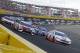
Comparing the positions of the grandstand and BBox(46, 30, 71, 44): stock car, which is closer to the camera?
BBox(46, 30, 71, 44): stock car

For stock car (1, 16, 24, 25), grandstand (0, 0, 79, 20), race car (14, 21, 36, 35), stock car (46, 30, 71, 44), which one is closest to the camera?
stock car (46, 30, 71, 44)

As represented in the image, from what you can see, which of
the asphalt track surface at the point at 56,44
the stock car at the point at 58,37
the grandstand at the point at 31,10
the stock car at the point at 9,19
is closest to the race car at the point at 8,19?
the stock car at the point at 9,19

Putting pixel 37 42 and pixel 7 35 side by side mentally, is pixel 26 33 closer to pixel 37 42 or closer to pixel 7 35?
pixel 37 42

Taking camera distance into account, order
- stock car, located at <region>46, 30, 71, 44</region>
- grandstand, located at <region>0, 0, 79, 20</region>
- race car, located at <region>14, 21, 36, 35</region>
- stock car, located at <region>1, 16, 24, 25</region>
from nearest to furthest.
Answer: stock car, located at <region>46, 30, 71, 44</region>
race car, located at <region>14, 21, 36, 35</region>
stock car, located at <region>1, 16, 24, 25</region>
grandstand, located at <region>0, 0, 79, 20</region>

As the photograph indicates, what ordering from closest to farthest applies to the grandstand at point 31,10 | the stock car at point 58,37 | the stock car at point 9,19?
the stock car at point 58,37 < the stock car at point 9,19 < the grandstand at point 31,10

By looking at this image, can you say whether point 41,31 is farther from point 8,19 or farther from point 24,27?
point 8,19

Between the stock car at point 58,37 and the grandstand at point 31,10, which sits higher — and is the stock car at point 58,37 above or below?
below

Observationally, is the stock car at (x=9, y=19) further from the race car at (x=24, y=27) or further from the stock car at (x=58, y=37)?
the stock car at (x=58, y=37)

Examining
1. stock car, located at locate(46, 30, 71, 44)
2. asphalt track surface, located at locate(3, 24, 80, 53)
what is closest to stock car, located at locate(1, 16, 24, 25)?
asphalt track surface, located at locate(3, 24, 80, 53)

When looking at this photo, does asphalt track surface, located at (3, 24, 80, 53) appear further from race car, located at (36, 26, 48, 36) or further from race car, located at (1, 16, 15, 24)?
race car, located at (1, 16, 15, 24)

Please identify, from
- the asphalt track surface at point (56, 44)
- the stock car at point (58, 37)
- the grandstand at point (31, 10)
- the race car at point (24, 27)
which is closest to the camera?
the asphalt track surface at point (56, 44)

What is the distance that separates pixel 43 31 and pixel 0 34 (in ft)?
16.7

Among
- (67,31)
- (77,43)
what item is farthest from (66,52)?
(67,31)

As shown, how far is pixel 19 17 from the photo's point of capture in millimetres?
7410
